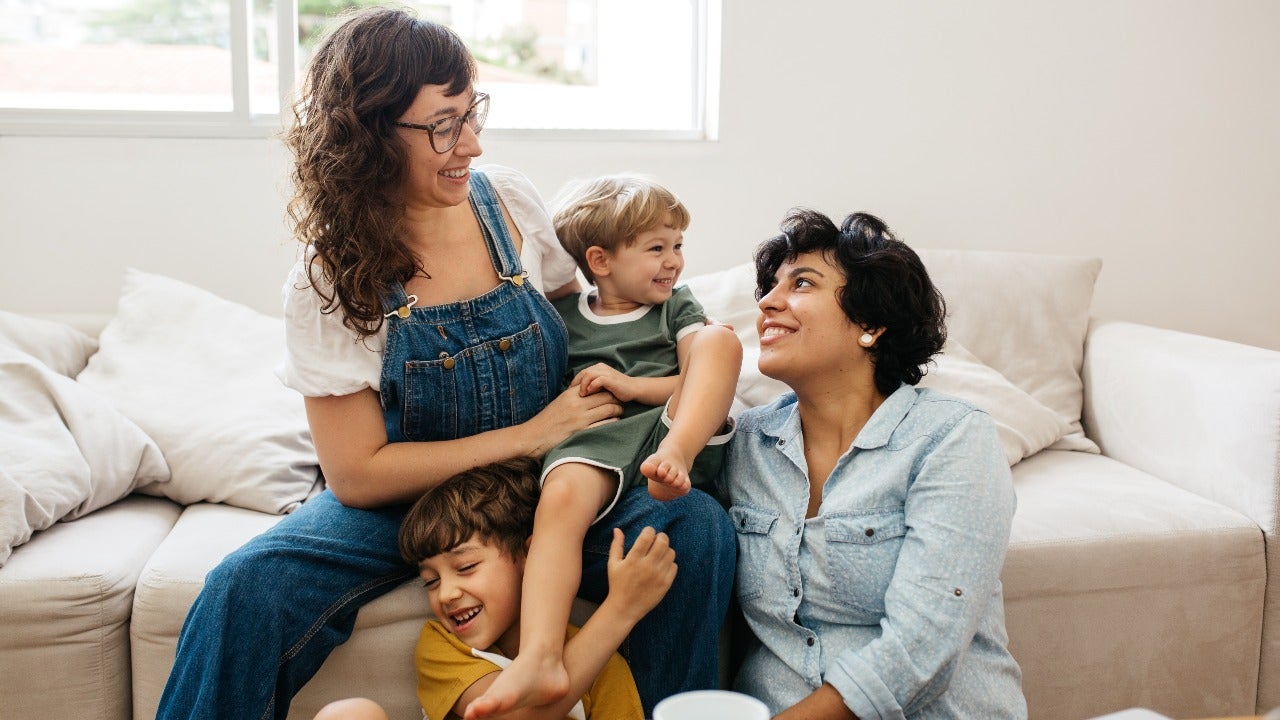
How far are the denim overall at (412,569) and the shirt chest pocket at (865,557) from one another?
163 mm

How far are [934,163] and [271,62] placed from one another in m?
1.77

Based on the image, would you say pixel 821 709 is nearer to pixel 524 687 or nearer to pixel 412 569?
pixel 524 687

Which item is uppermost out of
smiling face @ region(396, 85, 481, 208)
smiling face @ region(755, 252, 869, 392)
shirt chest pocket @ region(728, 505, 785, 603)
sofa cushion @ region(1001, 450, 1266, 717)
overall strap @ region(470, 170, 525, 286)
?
smiling face @ region(396, 85, 481, 208)

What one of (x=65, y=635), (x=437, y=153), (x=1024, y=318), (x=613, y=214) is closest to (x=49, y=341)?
(x=65, y=635)

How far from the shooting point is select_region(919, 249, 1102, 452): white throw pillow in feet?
7.76

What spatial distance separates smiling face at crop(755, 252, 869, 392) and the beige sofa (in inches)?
21.4

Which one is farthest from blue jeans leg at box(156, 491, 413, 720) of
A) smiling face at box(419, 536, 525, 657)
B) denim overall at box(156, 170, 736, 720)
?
smiling face at box(419, 536, 525, 657)

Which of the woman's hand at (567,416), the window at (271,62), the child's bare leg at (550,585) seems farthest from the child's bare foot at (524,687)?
the window at (271,62)

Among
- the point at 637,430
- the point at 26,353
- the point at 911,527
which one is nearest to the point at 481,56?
the point at 26,353

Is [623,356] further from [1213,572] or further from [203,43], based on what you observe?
[203,43]

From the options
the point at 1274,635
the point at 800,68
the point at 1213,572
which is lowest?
the point at 1274,635

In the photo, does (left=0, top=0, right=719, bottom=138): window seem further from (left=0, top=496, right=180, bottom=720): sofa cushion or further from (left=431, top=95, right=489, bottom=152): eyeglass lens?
(left=0, top=496, right=180, bottom=720): sofa cushion

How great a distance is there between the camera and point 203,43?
271 centimetres

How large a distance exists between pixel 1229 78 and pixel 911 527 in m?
2.23
